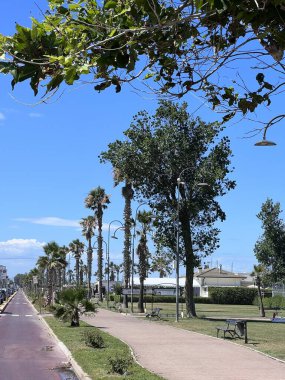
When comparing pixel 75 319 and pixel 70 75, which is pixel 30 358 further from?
pixel 70 75

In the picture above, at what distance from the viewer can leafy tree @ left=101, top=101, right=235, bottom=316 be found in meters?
38.9

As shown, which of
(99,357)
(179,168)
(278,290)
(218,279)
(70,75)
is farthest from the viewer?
(218,279)

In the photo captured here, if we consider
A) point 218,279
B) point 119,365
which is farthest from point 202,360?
point 218,279

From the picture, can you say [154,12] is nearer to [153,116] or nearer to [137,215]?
[153,116]

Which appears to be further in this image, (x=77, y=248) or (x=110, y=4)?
(x=77, y=248)

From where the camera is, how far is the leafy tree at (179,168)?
38875mm

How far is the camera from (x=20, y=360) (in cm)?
1543

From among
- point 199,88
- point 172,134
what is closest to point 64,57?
point 199,88

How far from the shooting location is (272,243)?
61.0m

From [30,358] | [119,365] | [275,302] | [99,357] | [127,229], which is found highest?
[127,229]

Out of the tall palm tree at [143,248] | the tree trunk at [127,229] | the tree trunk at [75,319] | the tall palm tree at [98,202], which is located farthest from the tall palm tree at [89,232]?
the tree trunk at [75,319]

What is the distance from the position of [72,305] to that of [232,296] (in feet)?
198

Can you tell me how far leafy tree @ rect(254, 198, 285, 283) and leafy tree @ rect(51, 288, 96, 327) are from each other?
37027 mm

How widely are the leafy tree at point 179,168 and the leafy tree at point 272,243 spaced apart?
70.6 ft
